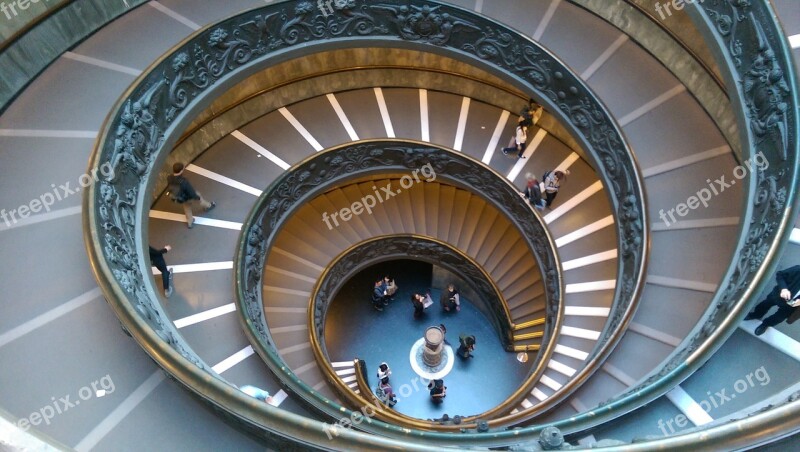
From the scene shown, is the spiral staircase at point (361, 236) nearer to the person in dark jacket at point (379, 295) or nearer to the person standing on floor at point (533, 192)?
the person standing on floor at point (533, 192)

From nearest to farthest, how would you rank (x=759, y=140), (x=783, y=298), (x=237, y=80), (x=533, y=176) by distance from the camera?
(x=783, y=298), (x=759, y=140), (x=237, y=80), (x=533, y=176)

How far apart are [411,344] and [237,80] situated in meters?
8.68

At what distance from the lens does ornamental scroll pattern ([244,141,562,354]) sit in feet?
32.8

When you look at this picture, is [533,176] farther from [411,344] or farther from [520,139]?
[411,344]

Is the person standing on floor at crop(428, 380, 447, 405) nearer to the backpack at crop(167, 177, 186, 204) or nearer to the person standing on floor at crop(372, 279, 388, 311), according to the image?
the person standing on floor at crop(372, 279, 388, 311)

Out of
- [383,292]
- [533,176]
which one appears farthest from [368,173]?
[533,176]

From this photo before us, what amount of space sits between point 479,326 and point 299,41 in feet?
30.7

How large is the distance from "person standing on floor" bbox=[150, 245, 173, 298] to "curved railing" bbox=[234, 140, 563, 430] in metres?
1.15

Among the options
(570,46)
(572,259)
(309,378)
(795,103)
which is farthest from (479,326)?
(795,103)

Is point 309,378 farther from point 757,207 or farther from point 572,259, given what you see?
point 757,207

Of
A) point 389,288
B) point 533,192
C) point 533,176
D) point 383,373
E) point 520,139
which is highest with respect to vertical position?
point 520,139

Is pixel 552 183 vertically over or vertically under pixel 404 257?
over

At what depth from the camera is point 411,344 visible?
47.4 ft

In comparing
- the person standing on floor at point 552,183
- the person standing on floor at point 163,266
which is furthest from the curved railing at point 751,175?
the person standing on floor at point 163,266
